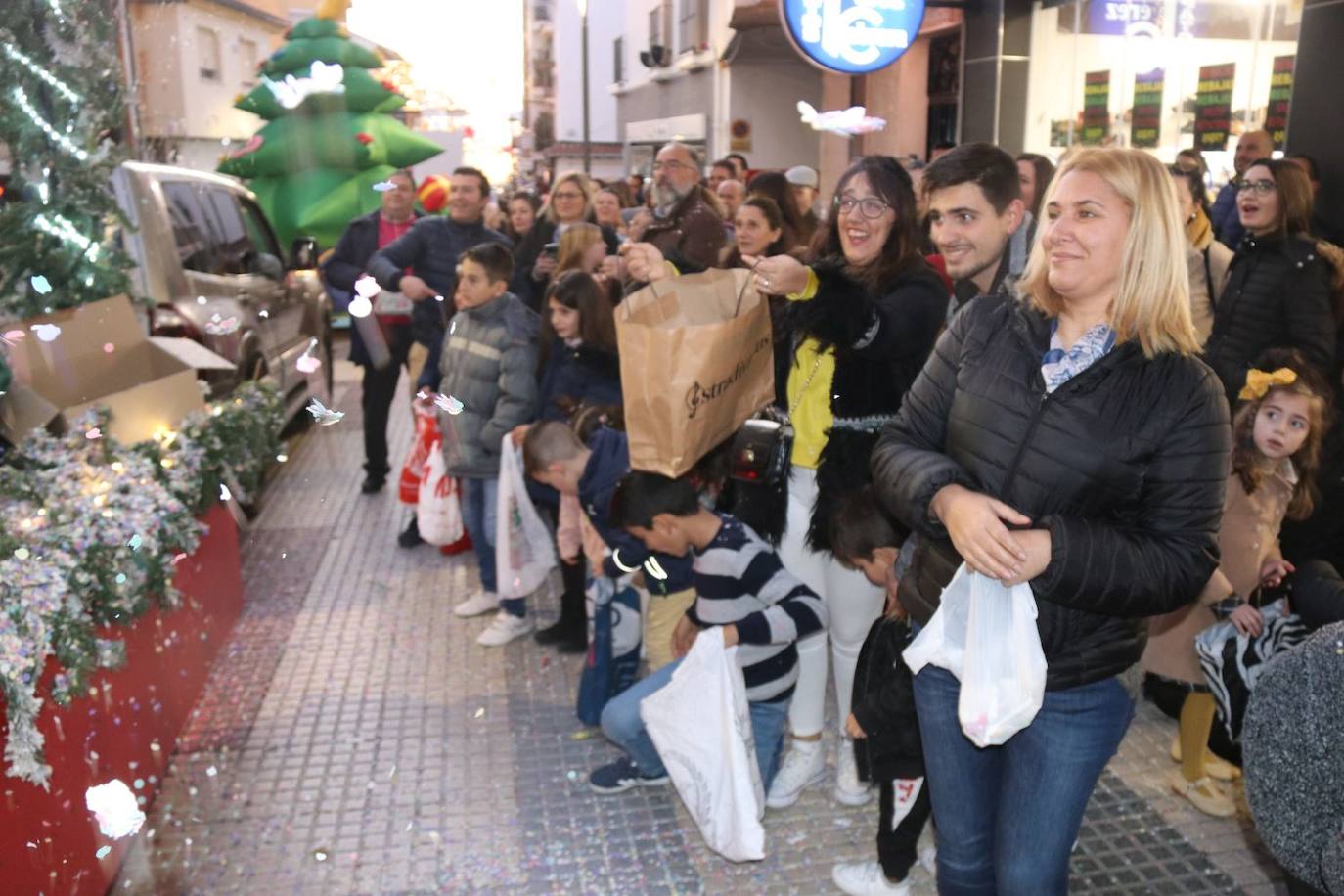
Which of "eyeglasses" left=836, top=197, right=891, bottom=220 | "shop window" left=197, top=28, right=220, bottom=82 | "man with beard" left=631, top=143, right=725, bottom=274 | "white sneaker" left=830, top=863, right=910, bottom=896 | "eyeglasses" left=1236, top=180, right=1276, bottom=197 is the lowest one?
"white sneaker" left=830, top=863, right=910, bottom=896

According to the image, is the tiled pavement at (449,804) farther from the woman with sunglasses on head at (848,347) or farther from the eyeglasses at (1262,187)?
the eyeglasses at (1262,187)

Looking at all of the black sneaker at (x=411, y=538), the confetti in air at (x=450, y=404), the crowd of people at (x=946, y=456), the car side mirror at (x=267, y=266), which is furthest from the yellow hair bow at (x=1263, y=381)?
the car side mirror at (x=267, y=266)

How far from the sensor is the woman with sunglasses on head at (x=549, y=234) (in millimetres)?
6098

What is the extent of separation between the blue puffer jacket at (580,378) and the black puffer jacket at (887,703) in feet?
6.35

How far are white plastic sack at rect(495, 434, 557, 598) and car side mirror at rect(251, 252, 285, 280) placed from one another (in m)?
3.11

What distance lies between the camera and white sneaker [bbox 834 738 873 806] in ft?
11.6

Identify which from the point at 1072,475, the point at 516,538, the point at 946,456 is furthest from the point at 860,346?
the point at 516,538

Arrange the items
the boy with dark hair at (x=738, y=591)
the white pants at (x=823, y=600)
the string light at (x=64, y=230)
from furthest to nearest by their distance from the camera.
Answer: the string light at (x=64, y=230) → the white pants at (x=823, y=600) → the boy with dark hair at (x=738, y=591)

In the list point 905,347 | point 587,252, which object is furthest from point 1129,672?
point 587,252

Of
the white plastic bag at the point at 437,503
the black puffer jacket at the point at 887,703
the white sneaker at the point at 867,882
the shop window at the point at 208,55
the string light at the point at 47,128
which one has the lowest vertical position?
the white sneaker at the point at 867,882

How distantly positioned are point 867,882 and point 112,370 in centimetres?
331

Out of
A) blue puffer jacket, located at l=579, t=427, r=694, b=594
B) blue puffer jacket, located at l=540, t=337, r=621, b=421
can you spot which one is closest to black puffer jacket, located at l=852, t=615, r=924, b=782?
blue puffer jacket, located at l=579, t=427, r=694, b=594

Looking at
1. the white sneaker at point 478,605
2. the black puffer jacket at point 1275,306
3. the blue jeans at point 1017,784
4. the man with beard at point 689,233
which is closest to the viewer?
the blue jeans at point 1017,784

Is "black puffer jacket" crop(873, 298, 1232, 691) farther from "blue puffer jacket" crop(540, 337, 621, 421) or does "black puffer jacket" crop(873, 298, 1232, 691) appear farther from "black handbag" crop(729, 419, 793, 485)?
"blue puffer jacket" crop(540, 337, 621, 421)
